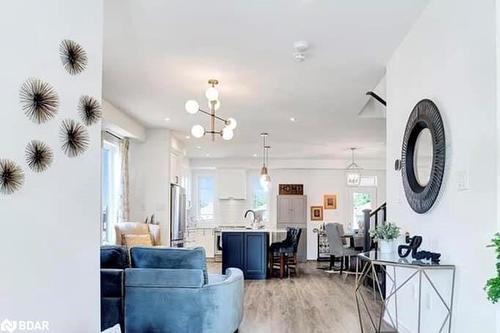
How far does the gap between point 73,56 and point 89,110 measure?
1.12ft

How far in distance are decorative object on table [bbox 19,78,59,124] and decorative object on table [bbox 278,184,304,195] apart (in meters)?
10.8

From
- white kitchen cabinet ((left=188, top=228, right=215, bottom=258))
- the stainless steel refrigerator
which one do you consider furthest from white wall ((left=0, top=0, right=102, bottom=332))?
white kitchen cabinet ((left=188, top=228, right=215, bottom=258))

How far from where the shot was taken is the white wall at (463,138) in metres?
2.65

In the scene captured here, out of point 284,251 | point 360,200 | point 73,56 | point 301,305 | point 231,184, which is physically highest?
point 73,56

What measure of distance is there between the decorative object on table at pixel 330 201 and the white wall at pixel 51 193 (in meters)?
10.7

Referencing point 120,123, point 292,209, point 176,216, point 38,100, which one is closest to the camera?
point 38,100

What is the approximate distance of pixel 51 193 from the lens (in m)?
2.54

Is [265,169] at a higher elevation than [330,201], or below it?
higher

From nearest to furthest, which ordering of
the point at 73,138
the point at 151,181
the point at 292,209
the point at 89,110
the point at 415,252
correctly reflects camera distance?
1. the point at 73,138
2. the point at 89,110
3. the point at 415,252
4. the point at 151,181
5. the point at 292,209

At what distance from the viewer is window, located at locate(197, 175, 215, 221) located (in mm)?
13253

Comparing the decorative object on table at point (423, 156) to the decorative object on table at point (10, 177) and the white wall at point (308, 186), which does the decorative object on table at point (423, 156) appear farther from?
the white wall at point (308, 186)

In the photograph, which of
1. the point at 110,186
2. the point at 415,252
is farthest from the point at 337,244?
the point at 415,252

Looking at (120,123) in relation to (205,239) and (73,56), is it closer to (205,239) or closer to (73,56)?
(73,56)

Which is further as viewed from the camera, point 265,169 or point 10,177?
point 265,169
